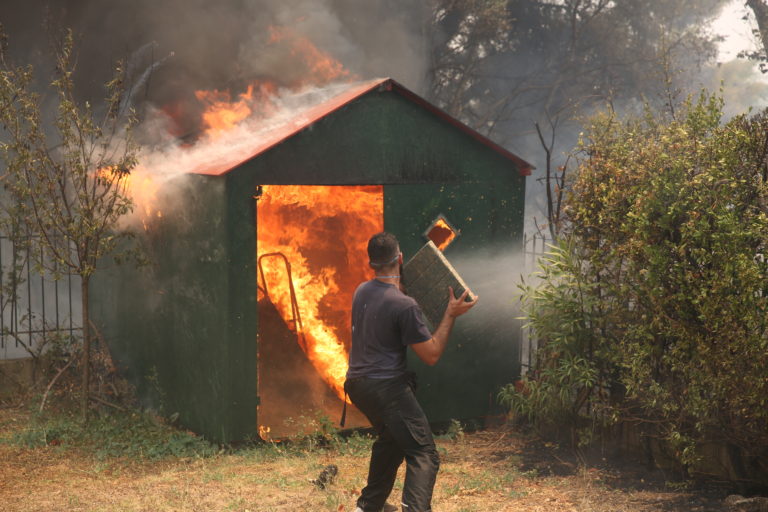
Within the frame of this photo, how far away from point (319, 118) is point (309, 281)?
96.4 inches

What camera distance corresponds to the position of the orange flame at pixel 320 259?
29.9ft

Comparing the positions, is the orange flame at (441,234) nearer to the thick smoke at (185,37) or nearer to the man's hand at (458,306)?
the man's hand at (458,306)

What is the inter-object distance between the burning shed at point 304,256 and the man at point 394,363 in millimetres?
2601

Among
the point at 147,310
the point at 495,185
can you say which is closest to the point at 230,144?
the point at 147,310

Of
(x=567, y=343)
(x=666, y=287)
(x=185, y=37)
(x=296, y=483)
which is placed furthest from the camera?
(x=185, y=37)

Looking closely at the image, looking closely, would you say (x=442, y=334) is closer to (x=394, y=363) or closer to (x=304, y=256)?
(x=394, y=363)

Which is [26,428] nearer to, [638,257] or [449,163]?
[449,163]

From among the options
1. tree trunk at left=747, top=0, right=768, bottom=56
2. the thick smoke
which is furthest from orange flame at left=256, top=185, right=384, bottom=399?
tree trunk at left=747, top=0, right=768, bottom=56

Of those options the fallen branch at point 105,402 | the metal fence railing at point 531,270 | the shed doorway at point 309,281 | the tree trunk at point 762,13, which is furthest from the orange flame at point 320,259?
the tree trunk at point 762,13

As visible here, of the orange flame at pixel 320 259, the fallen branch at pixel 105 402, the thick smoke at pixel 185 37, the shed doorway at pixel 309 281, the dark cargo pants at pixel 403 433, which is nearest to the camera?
the dark cargo pants at pixel 403 433

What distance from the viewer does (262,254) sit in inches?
358

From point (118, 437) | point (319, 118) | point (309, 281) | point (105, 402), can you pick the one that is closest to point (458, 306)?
point (319, 118)

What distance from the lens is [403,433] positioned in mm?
4910

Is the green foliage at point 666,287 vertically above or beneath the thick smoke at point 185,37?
beneath
